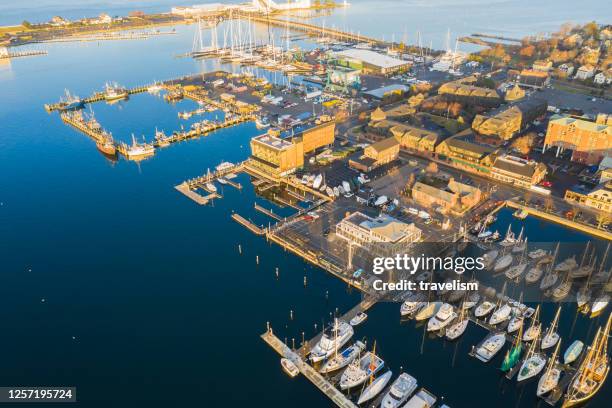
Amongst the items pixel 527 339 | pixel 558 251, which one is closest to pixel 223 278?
pixel 527 339

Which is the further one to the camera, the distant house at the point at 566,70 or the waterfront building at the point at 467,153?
the distant house at the point at 566,70

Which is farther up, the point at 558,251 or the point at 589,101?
the point at 589,101

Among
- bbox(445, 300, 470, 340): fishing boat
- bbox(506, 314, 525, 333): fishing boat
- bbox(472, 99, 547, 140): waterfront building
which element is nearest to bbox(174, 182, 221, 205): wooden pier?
bbox(445, 300, 470, 340): fishing boat

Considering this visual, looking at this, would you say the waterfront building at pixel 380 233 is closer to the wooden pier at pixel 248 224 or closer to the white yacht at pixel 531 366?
the wooden pier at pixel 248 224

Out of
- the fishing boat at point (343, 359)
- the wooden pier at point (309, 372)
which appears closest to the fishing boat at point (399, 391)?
the wooden pier at point (309, 372)

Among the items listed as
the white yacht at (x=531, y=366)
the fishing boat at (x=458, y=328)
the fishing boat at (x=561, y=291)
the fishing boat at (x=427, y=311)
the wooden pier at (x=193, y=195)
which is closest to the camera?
the white yacht at (x=531, y=366)

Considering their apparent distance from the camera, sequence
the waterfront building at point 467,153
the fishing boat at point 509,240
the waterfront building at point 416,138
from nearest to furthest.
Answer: the fishing boat at point 509,240, the waterfront building at point 467,153, the waterfront building at point 416,138

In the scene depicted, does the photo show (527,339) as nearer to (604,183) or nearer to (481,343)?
(481,343)
